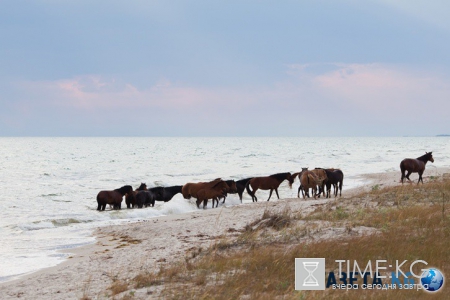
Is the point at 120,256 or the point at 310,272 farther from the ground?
the point at 310,272

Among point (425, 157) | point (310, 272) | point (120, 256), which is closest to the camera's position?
point (310, 272)

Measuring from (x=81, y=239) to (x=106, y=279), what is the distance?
6.58m

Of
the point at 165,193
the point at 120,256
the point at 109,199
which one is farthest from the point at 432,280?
the point at 165,193

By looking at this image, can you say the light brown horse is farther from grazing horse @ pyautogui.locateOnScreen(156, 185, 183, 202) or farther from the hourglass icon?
the hourglass icon

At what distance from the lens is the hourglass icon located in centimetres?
710

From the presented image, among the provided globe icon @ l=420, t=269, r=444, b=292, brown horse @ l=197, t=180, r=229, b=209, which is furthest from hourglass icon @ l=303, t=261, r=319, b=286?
brown horse @ l=197, t=180, r=229, b=209

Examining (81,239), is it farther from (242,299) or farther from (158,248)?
(242,299)

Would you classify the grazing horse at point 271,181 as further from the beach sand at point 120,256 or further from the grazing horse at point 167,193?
the beach sand at point 120,256

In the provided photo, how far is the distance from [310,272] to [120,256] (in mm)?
5291

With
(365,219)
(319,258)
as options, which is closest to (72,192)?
(365,219)

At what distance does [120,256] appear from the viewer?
11.1m

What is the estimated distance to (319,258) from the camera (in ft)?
26.2

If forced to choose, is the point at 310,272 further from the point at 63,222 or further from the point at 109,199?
the point at 109,199

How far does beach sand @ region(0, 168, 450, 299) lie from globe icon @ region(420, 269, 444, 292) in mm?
3148
